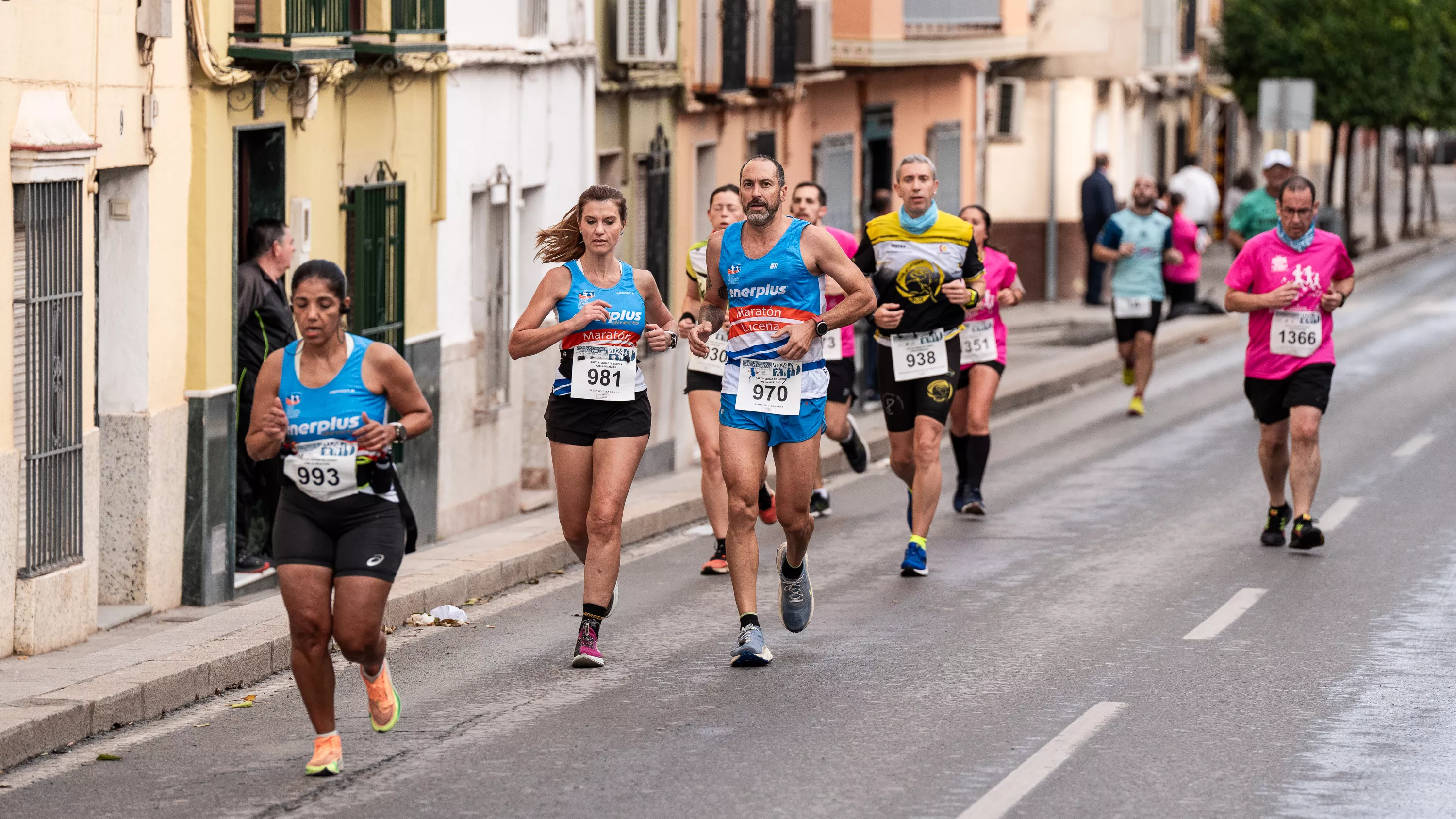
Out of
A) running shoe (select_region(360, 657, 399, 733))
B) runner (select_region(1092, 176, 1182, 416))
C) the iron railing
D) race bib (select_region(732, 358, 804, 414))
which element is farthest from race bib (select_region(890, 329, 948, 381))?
runner (select_region(1092, 176, 1182, 416))

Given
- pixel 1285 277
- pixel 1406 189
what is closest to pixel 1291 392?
pixel 1285 277

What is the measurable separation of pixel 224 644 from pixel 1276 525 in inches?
232

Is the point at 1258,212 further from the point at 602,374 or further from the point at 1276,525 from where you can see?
the point at 602,374

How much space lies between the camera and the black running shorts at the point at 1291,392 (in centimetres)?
1284

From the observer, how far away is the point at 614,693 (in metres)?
9.21

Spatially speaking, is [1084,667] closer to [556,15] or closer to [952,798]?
[952,798]

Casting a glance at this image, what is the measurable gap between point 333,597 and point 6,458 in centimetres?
251

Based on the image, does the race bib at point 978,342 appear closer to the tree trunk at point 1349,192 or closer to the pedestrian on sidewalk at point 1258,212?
the pedestrian on sidewalk at point 1258,212

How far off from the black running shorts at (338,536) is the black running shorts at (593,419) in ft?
6.37

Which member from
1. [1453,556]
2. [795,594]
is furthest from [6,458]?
[1453,556]

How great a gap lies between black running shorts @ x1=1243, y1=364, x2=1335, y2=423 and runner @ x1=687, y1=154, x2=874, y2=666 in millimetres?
3910

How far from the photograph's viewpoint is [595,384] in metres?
9.63

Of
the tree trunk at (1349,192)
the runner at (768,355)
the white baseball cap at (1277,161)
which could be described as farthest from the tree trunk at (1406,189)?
the runner at (768,355)

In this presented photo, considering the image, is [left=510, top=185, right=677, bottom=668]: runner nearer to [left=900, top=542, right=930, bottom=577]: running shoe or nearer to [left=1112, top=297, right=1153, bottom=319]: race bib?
[left=900, top=542, right=930, bottom=577]: running shoe
